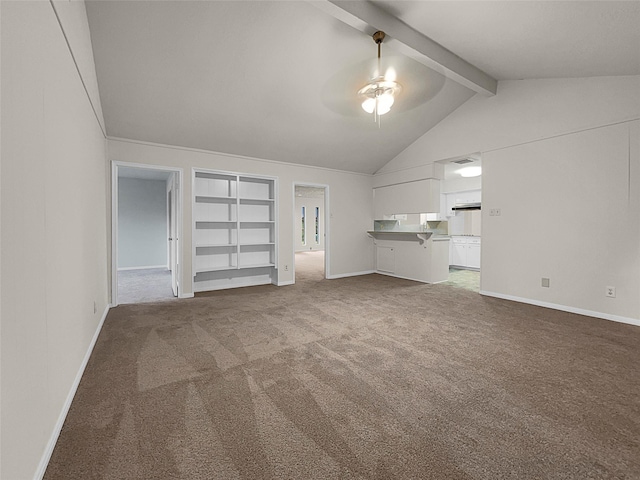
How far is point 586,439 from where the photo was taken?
150 cm

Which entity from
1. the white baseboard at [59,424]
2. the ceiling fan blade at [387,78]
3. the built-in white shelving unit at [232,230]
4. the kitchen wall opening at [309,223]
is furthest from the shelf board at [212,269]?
the kitchen wall opening at [309,223]

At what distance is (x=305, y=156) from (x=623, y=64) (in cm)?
437

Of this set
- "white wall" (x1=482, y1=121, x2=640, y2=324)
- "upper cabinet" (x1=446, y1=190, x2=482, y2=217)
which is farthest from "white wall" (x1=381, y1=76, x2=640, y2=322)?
"upper cabinet" (x1=446, y1=190, x2=482, y2=217)

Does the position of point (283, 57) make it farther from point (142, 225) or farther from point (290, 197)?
point (142, 225)

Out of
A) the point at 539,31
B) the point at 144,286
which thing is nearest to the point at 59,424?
the point at 144,286

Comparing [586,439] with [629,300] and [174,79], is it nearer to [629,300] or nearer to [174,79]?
[629,300]

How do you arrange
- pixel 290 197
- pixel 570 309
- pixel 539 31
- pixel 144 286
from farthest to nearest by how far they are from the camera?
pixel 290 197 < pixel 144 286 < pixel 570 309 < pixel 539 31

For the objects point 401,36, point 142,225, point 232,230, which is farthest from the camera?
point 142,225

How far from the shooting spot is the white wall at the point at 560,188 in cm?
332

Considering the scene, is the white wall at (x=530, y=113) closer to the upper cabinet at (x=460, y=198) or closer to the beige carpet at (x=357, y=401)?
the beige carpet at (x=357, y=401)

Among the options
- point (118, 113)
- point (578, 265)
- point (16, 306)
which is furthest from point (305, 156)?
point (16, 306)

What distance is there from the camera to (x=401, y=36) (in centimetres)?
296

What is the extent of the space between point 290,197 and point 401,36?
11.1ft

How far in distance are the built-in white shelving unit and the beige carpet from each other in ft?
6.49
